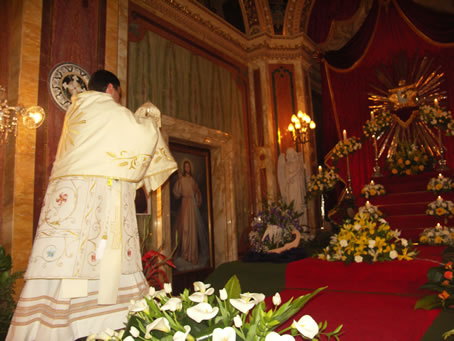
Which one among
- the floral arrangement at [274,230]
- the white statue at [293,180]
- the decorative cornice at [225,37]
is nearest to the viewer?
the floral arrangement at [274,230]

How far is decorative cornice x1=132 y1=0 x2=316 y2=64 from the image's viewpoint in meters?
7.19

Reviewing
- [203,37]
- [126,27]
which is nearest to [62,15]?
[126,27]

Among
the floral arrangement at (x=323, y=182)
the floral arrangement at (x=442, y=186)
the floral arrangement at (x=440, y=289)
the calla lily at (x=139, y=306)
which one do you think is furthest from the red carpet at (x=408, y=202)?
the calla lily at (x=139, y=306)

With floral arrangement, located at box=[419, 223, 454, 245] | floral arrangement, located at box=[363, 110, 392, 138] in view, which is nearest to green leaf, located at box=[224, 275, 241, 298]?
floral arrangement, located at box=[419, 223, 454, 245]

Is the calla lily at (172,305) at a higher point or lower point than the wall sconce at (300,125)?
lower

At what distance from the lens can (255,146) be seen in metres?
8.95

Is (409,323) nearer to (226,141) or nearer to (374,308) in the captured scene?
Result: (374,308)

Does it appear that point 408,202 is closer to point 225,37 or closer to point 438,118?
point 438,118

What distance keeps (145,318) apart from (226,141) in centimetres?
733

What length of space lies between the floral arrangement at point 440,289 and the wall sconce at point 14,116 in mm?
4381

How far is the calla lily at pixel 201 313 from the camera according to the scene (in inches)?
29.7

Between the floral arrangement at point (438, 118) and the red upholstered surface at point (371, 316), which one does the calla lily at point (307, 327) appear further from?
the floral arrangement at point (438, 118)

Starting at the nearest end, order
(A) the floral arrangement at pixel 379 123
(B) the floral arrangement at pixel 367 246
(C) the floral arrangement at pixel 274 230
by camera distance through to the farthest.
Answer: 1. (B) the floral arrangement at pixel 367 246
2. (C) the floral arrangement at pixel 274 230
3. (A) the floral arrangement at pixel 379 123

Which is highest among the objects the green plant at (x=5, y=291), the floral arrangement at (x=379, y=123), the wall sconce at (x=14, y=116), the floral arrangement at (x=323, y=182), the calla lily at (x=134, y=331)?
the floral arrangement at (x=379, y=123)
